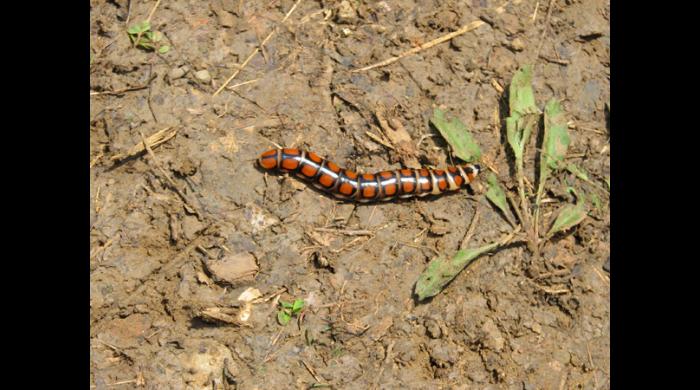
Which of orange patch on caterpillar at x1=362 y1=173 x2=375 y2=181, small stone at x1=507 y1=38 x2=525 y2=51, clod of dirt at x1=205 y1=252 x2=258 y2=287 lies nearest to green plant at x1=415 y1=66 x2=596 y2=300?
small stone at x1=507 y1=38 x2=525 y2=51

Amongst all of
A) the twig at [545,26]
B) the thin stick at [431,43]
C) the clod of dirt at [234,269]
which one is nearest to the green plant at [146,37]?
the thin stick at [431,43]

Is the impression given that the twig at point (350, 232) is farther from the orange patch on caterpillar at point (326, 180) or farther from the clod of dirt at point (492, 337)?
the clod of dirt at point (492, 337)

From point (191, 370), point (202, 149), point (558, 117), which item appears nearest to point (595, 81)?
point (558, 117)

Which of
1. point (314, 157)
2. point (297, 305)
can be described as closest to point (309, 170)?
point (314, 157)

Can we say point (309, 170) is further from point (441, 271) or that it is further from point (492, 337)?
point (492, 337)

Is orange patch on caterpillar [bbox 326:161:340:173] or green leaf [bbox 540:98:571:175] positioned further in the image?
green leaf [bbox 540:98:571:175]

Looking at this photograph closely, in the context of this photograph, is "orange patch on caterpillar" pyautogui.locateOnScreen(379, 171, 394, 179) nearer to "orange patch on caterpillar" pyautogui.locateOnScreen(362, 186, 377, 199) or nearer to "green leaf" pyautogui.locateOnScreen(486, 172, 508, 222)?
"orange patch on caterpillar" pyautogui.locateOnScreen(362, 186, 377, 199)

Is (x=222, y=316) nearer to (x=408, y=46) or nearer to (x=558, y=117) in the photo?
(x=408, y=46)
